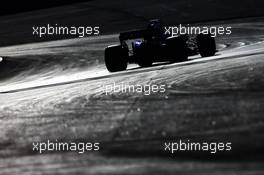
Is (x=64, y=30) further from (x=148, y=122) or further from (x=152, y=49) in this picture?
(x=148, y=122)

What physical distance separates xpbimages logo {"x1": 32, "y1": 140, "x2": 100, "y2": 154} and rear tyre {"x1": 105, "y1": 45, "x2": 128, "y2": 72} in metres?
7.12

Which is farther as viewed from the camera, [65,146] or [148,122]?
[148,122]

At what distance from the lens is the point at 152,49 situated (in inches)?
456

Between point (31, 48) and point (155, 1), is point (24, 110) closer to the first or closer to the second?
point (31, 48)

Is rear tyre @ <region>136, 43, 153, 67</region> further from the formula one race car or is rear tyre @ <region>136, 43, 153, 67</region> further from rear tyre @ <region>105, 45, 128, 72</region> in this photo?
rear tyre @ <region>105, 45, 128, 72</region>

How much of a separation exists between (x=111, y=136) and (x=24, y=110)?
271cm

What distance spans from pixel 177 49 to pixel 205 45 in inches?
55.1

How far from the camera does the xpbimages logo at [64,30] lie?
27.3 m

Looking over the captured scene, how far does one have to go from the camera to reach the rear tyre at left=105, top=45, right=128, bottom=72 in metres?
12.3

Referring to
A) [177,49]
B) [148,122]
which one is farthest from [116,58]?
[148,122]

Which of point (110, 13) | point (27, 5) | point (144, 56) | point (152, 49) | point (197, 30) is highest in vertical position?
point (152, 49)

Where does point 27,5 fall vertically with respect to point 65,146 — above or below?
below

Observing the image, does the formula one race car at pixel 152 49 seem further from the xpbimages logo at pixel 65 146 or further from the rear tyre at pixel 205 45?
the xpbimages logo at pixel 65 146

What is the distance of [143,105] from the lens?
21.9 feet
